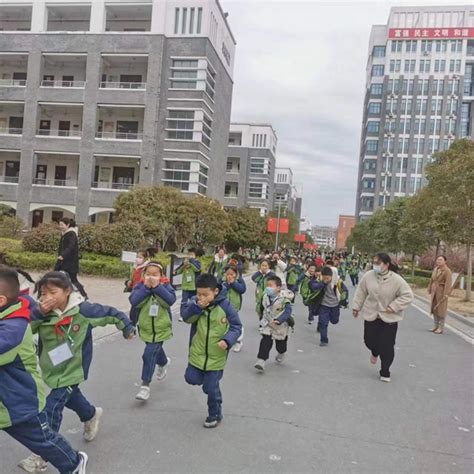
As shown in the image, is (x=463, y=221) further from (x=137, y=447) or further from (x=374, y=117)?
(x=374, y=117)

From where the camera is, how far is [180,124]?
35.0 meters

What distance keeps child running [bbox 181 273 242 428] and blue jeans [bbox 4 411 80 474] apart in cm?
134

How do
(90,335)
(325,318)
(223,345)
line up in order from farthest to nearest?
(325,318) → (223,345) → (90,335)

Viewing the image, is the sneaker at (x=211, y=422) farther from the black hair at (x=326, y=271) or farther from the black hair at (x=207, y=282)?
the black hair at (x=326, y=271)

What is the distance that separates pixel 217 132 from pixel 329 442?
37.9 metres

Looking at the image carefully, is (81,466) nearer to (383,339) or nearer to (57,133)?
(383,339)

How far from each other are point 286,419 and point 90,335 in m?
2.00

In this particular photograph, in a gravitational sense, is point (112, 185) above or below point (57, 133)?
below

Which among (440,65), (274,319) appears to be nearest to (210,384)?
(274,319)

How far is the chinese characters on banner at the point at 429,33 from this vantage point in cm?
8075

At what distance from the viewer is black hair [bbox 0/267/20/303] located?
2.63m

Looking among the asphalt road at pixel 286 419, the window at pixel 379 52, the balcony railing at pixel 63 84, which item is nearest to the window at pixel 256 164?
the window at pixel 379 52

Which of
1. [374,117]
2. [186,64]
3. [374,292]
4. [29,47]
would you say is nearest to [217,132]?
[186,64]

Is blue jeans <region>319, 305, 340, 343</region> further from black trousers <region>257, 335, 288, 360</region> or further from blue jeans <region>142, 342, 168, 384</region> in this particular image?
blue jeans <region>142, 342, 168, 384</region>
